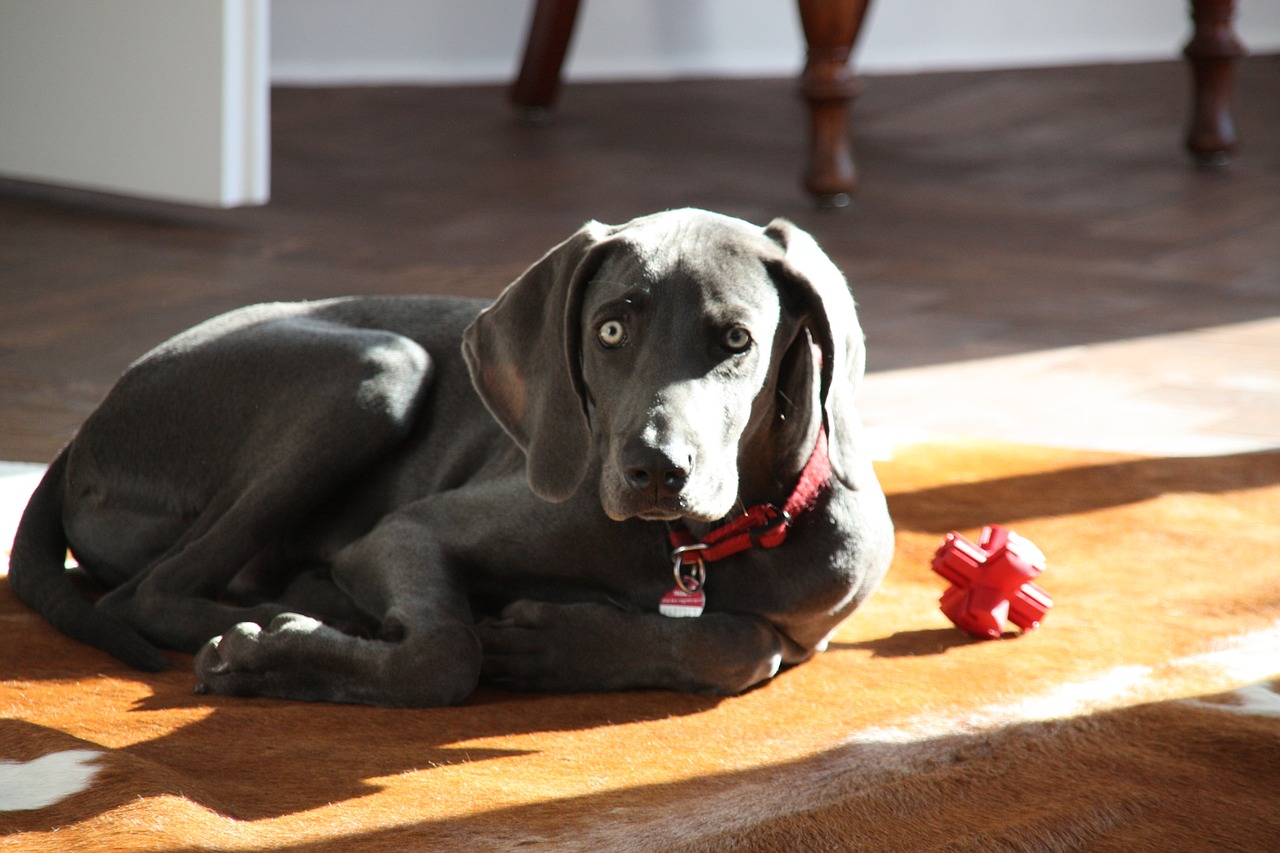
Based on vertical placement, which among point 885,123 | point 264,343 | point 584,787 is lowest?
point 885,123

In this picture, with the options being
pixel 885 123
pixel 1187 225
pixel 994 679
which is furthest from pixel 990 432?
pixel 885 123

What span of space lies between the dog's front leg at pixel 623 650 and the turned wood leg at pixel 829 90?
315 cm

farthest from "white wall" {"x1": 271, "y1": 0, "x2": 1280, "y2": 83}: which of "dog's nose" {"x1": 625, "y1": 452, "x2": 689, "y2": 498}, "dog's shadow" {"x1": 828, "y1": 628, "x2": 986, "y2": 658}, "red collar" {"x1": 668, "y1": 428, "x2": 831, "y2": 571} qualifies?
"dog's nose" {"x1": 625, "y1": 452, "x2": 689, "y2": 498}

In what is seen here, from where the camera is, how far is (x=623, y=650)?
6.30 ft

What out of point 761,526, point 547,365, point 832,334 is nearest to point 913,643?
point 761,526

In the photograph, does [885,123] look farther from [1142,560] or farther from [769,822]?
[769,822]

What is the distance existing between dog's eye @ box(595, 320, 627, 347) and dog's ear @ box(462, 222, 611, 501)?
69mm

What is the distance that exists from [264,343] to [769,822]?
1.09 metres

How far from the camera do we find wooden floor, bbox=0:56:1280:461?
3.83 m

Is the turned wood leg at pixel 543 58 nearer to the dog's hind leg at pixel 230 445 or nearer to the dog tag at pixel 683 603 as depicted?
the dog's hind leg at pixel 230 445

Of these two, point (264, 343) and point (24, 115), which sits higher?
point (264, 343)

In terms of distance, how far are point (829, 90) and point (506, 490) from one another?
311 centimetres

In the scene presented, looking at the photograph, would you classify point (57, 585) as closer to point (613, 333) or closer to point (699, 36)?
point (613, 333)

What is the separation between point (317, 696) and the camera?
1889mm
